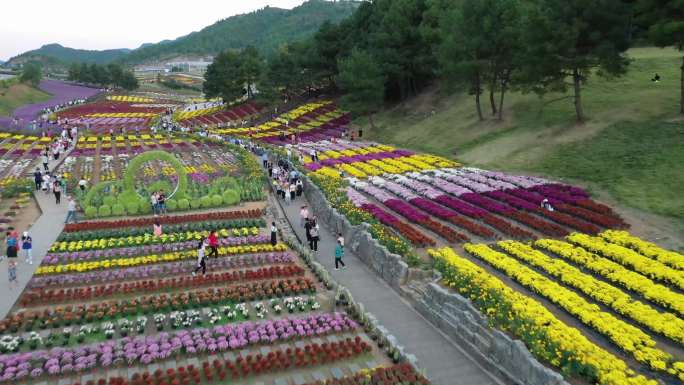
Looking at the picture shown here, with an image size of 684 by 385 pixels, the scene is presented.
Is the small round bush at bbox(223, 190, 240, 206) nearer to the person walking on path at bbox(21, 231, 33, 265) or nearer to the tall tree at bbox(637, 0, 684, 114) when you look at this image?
the person walking on path at bbox(21, 231, 33, 265)

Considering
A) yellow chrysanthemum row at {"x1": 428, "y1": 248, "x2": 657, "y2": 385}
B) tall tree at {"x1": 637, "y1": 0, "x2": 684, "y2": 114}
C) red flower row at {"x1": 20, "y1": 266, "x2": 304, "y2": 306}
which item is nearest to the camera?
yellow chrysanthemum row at {"x1": 428, "y1": 248, "x2": 657, "y2": 385}

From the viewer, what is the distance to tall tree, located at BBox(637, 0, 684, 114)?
27150 mm

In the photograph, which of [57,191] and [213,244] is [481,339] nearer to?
[213,244]

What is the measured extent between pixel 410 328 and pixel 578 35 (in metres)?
23.7

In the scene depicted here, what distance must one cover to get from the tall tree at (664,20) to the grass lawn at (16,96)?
80.2 metres

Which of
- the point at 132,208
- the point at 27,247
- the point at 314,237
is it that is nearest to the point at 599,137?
the point at 314,237

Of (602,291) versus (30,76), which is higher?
(30,76)

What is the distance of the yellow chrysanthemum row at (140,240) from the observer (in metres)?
22.6

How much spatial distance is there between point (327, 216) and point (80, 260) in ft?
39.7

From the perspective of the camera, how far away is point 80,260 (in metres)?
21.4

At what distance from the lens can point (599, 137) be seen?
32.4 m

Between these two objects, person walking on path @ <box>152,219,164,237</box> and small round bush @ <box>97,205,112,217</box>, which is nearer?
person walking on path @ <box>152,219,164,237</box>

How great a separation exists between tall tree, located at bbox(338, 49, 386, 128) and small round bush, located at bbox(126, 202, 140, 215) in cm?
2908

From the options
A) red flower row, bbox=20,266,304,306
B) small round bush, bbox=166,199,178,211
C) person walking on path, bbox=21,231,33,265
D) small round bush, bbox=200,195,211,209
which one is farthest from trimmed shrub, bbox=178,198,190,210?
red flower row, bbox=20,266,304,306
